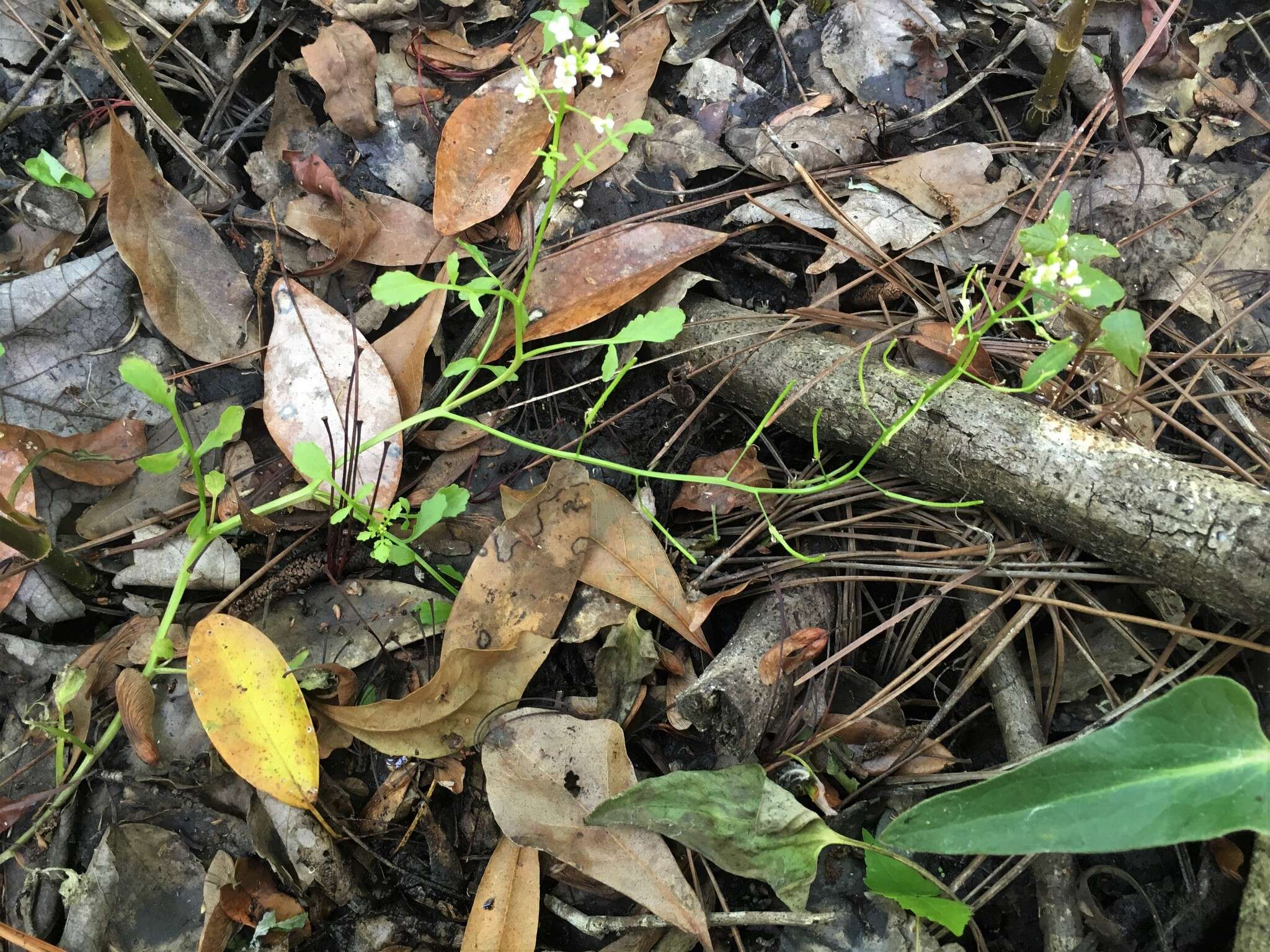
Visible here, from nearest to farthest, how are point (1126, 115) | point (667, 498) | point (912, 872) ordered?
point (912, 872), point (667, 498), point (1126, 115)

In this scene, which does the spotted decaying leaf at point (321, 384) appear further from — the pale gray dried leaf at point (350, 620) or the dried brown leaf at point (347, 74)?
the dried brown leaf at point (347, 74)

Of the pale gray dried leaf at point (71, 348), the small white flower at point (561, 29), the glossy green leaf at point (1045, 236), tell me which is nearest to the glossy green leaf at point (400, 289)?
the small white flower at point (561, 29)

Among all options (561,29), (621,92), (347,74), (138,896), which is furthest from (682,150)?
(138,896)

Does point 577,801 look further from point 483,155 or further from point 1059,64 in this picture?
point 1059,64

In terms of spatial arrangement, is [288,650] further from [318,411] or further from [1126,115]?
[1126,115]

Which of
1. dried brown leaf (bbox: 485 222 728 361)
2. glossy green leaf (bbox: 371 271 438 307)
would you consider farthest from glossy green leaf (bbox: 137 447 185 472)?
dried brown leaf (bbox: 485 222 728 361)

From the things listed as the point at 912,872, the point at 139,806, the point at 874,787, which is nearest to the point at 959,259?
the point at 874,787

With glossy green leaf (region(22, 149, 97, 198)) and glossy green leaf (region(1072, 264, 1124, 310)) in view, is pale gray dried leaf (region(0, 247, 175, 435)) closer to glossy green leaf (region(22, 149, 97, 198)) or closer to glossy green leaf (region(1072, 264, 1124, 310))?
glossy green leaf (region(22, 149, 97, 198))
